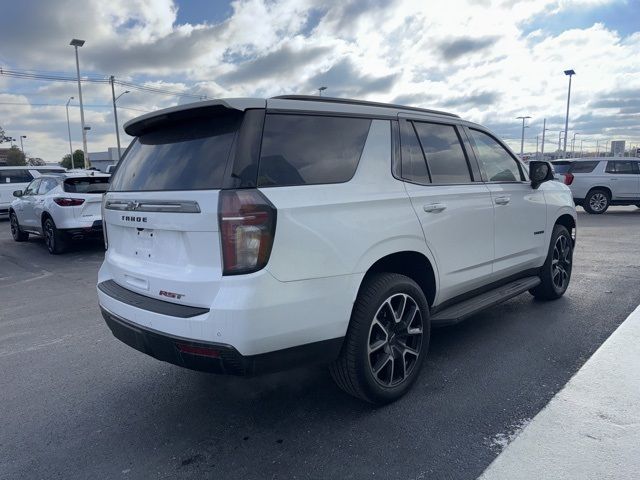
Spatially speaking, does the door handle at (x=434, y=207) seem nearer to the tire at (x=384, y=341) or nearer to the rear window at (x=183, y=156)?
the tire at (x=384, y=341)

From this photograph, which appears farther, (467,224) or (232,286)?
(467,224)

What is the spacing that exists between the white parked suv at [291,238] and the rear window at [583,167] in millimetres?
14267

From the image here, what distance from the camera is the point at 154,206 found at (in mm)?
2754

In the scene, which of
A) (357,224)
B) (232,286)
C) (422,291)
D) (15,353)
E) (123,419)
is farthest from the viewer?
(15,353)

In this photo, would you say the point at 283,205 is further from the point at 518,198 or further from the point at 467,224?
the point at 518,198

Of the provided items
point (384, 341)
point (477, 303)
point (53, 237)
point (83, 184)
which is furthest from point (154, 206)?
point (53, 237)

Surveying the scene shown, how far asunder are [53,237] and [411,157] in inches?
339

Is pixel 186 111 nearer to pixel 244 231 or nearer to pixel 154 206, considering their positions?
pixel 154 206

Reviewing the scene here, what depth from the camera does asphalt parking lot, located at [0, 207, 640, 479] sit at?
8.36 feet

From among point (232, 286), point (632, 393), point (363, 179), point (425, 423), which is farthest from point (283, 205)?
point (632, 393)

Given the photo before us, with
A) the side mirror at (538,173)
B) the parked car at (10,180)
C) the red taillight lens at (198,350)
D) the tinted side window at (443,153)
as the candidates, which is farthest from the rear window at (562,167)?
the parked car at (10,180)

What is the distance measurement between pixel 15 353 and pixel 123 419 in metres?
1.95

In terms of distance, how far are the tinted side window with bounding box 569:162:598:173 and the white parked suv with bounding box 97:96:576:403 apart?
1427 cm

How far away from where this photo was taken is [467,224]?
371 centimetres
